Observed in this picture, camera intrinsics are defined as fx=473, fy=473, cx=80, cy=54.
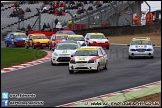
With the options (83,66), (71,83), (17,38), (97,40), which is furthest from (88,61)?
(17,38)

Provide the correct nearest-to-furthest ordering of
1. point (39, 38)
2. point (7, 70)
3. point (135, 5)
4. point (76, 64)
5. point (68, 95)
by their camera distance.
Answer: point (68, 95), point (76, 64), point (7, 70), point (39, 38), point (135, 5)

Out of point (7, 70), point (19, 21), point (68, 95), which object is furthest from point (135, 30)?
point (68, 95)

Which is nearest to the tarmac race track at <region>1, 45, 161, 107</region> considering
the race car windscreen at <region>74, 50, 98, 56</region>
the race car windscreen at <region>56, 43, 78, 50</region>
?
the race car windscreen at <region>74, 50, 98, 56</region>

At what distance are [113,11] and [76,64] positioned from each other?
33.7 m

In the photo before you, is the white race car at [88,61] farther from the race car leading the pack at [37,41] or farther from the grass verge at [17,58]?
the race car leading the pack at [37,41]

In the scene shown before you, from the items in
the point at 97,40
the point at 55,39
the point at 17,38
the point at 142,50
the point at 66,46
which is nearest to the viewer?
the point at 66,46

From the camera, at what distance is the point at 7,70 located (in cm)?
2308

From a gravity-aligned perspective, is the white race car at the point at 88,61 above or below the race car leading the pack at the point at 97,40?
below

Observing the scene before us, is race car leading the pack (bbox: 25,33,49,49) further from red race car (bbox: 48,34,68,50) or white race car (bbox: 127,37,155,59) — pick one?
white race car (bbox: 127,37,155,59)

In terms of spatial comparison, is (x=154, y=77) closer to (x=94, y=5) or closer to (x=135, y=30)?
(x=135, y=30)

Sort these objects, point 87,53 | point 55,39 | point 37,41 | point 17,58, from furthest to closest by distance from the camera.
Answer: point 37,41 → point 55,39 → point 17,58 → point 87,53

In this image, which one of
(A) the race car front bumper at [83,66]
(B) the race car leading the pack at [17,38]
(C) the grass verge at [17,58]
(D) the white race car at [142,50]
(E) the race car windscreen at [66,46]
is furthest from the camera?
(B) the race car leading the pack at [17,38]

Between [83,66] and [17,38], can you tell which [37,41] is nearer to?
[17,38]

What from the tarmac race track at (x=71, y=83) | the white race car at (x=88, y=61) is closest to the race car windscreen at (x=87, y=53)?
the white race car at (x=88, y=61)
